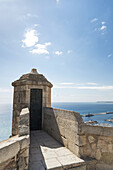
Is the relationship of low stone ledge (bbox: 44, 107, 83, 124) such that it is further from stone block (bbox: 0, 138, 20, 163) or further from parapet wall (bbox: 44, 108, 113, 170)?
stone block (bbox: 0, 138, 20, 163)

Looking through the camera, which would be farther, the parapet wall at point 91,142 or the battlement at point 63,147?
the parapet wall at point 91,142

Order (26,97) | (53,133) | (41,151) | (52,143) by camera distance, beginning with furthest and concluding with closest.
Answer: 1. (26,97)
2. (53,133)
3. (52,143)
4. (41,151)

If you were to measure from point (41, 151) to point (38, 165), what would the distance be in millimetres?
974

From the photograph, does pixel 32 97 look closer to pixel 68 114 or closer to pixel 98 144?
pixel 68 114

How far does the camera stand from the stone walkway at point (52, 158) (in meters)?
3.54

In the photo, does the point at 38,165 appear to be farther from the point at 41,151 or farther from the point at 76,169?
the point at 76,169

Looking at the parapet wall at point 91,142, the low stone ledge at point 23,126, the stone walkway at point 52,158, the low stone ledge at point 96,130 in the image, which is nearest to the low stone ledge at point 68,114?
the parapet wall at point 91,142

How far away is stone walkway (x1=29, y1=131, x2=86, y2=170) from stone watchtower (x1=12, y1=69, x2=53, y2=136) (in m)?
2.73

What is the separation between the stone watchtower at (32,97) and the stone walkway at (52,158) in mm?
2728

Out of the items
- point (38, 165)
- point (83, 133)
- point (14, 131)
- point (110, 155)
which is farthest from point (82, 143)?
point (14, 131)

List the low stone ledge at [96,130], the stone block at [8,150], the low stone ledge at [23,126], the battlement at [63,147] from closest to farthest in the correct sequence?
1. the stone block at [8,150]
2. the battlement at [63,147]
3. the low stone ledge at [23,126]
4. the low stone ledge at [96,130]

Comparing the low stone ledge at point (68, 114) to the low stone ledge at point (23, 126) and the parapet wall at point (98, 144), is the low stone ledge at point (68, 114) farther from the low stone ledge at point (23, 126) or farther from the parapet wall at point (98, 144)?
the low stone ledge at point (23, 126)

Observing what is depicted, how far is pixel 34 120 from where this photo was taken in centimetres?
797

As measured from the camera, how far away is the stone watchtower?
24.5 ft
